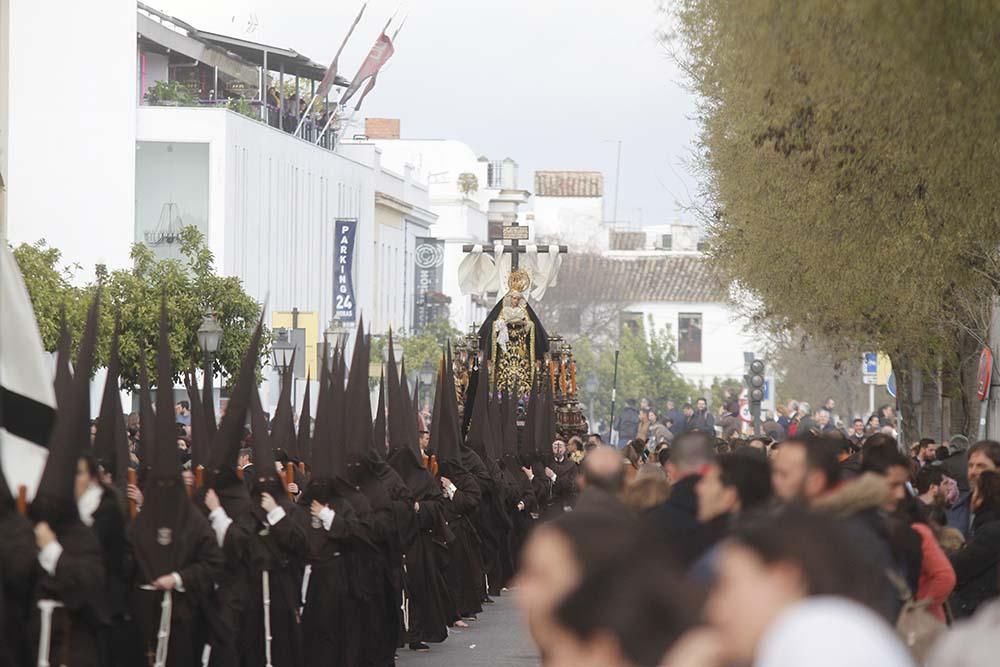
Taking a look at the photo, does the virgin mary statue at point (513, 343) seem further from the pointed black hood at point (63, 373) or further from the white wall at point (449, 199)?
the white wall at point (449, 199)

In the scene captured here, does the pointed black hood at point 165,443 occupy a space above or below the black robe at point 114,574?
above

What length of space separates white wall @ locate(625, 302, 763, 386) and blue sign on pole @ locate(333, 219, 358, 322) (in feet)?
156

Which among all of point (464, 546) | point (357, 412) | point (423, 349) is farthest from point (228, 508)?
point (423, 349)

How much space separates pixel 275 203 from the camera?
221ft

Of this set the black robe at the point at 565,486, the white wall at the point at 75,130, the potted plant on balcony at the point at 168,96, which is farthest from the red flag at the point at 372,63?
the black robe at the point at 565,486

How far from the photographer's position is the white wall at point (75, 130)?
6150 cm

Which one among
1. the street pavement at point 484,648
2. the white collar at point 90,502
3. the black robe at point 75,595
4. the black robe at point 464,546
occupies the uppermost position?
the white collar at point 90,502

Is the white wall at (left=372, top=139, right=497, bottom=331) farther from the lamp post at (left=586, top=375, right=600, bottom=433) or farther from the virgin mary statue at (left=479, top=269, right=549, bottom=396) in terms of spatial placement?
the virgin mary statue at (left=479, top=269, right=549, bottom=396)

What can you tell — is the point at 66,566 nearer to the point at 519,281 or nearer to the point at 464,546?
the point at 464,546

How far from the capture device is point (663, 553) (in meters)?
4.34

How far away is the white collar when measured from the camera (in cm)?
1011

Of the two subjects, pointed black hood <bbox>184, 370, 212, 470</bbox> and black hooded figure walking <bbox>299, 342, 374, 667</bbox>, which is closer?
pointed black hood <bbox>184, 370, 212, 470</bbox>

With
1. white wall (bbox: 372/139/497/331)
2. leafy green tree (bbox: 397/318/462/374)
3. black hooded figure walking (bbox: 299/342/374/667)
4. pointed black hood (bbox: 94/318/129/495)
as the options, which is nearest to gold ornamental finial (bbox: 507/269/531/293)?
black hooded figure walking (bbox: 299/342/374/667)

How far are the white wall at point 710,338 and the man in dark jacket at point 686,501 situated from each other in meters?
109
